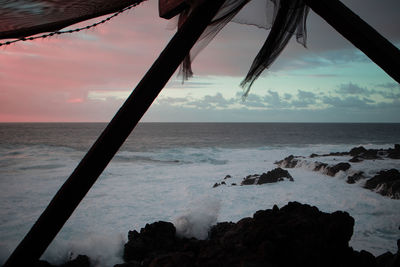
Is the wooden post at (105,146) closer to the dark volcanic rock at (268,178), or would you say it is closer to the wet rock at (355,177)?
the dark volcanic rock at (268,178)

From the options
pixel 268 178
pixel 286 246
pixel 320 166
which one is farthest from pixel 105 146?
pixel 320 166

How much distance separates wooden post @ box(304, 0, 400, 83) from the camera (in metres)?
1.05

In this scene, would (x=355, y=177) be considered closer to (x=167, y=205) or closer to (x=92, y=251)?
(x=167, y=205)

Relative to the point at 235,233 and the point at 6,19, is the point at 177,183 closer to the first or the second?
the point at 235,233

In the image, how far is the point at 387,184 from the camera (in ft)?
30.0

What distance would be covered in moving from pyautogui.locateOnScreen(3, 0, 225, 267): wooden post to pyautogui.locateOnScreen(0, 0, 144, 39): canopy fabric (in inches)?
21.3

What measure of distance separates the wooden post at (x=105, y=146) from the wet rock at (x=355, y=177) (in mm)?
12249

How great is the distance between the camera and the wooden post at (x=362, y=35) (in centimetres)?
105

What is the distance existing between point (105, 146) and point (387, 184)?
11.2 metres

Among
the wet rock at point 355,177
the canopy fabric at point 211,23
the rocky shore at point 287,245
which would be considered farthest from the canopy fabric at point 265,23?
the wet rock at point 355,177

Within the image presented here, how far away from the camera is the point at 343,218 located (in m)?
2.41

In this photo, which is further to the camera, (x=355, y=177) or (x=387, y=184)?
(x=355, y=177)

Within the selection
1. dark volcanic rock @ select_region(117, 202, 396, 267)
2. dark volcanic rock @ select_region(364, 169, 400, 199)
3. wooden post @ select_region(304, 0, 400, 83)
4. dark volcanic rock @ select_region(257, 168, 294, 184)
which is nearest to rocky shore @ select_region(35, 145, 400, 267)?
dark volcanic rock @ select_region(117, 202, 396, 267)

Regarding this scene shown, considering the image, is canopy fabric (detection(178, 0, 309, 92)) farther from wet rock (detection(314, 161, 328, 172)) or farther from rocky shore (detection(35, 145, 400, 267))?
wet rock (detection(314, 161, 328, 172))
